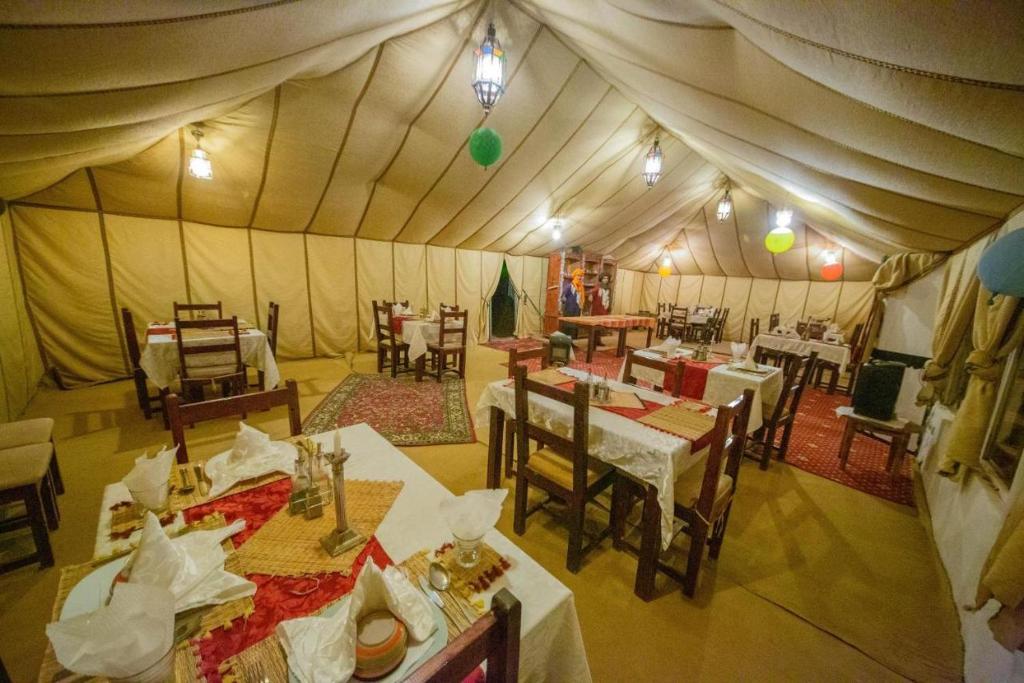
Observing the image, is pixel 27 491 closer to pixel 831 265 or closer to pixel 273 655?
pixel 273 655

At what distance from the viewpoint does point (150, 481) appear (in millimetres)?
1048

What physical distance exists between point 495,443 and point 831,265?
8.29 meters

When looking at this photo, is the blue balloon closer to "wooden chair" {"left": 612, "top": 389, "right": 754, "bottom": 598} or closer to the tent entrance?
"wooden chair" {"left": 612, "top": 389, "right": 754, "bottom": 598}

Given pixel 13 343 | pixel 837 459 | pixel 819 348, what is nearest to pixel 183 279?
pixel 13 343

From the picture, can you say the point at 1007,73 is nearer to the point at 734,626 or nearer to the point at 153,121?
the point at 734,626

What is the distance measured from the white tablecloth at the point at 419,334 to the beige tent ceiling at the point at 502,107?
2178 mm

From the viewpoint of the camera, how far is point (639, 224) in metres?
7.89

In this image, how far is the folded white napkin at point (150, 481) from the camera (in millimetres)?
1027

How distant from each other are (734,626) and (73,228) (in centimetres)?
720

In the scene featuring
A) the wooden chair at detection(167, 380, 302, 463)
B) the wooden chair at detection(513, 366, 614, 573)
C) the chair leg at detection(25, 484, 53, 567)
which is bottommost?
the chair leg at detection(25, 484, 53, 567)

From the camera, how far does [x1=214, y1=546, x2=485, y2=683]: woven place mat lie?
25.5 inches

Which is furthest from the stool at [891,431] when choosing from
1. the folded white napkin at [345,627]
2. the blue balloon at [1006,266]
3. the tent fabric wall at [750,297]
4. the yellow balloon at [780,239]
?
the tent fabric wall at [750,297]

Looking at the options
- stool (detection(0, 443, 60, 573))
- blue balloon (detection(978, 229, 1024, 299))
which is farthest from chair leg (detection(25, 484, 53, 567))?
blue balloon (detection(978, 229, 1024, 299))

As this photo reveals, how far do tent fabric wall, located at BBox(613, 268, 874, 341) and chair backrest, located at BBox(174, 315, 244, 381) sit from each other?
9797 mm
